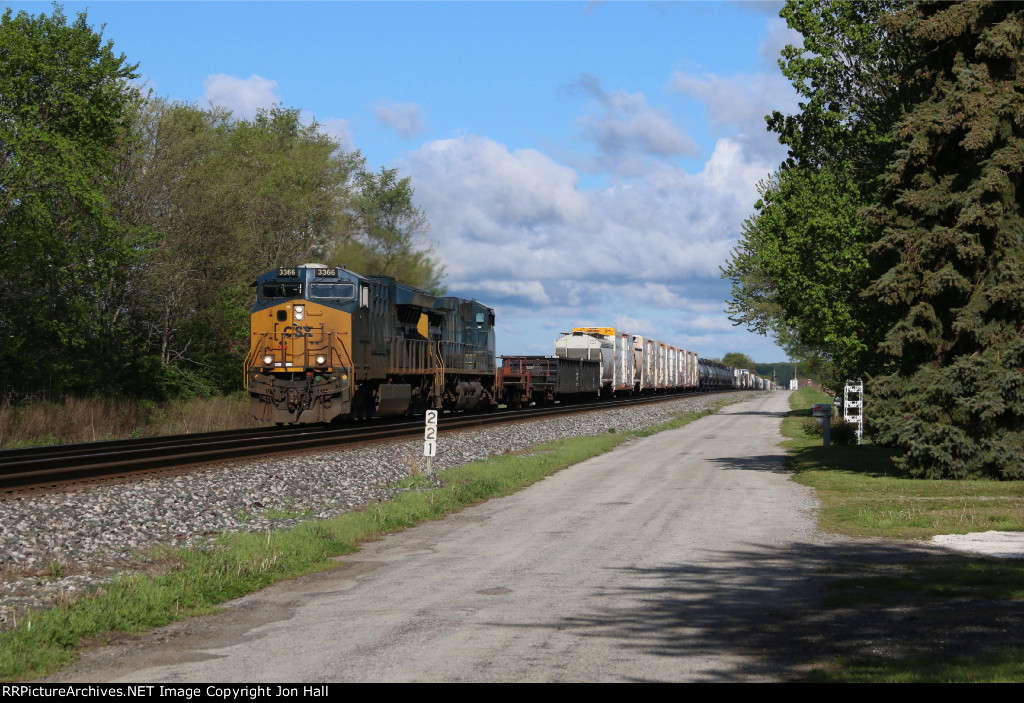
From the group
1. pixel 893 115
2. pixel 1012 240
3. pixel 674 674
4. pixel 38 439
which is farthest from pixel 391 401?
pixel 674 674

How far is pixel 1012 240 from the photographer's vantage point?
19469 millimetres

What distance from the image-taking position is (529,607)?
8.73 metres

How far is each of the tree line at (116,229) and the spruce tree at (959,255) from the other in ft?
82.7

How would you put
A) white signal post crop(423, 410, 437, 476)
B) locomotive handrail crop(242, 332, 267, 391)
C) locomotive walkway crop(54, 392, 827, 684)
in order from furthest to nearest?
locomotive handrail crop(242, 332, 267, 391)
white signal post crop(423, 410, 437, 476)
locomotive walkway crop(54, 392, 827, 684)

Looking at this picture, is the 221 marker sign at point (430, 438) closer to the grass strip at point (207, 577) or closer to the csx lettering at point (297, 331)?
the grass strip at point (207, 577)

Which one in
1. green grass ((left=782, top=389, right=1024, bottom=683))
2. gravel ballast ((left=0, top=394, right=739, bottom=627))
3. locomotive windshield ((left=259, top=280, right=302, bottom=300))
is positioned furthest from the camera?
locomotive windshield ((left=259, top=280, right=302, bottom=300))

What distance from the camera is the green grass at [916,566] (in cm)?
668

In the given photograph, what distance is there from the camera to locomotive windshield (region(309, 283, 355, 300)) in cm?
3045

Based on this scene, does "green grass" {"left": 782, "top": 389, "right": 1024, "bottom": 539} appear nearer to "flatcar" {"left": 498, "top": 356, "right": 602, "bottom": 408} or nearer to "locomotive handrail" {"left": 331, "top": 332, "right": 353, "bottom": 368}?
"locomotive handrail" {"left": 331, "top": 332, "right": 353, "bottom": 368}

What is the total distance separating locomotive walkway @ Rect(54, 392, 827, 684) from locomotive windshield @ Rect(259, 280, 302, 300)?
55.5ft

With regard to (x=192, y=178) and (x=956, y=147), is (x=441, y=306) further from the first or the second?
(x=956, y=147)

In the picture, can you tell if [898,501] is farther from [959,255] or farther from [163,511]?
[163,511]

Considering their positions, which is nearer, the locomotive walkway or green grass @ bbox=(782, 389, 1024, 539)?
the locomotive walkway

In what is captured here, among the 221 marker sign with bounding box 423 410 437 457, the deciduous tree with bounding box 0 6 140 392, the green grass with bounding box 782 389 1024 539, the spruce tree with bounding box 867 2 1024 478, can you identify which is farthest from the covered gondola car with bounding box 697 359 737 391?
the 221 marker sign with bounding box 423 410 437 457
